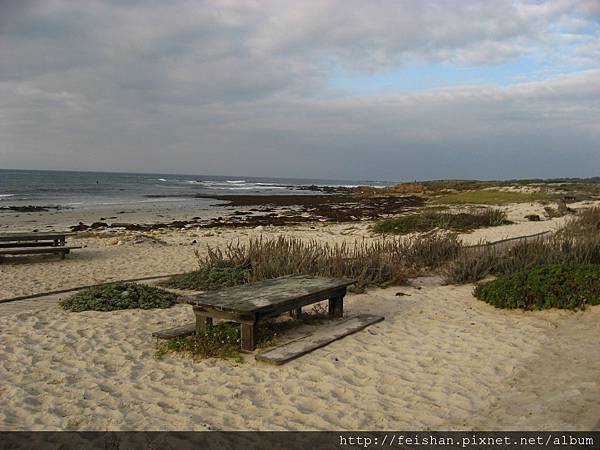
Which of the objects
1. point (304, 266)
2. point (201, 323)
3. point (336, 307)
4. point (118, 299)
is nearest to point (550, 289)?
point (336, 307)

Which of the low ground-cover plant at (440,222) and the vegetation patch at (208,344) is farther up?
the low ground-cover plant at (440,222)

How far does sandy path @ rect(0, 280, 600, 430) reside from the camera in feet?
12.6

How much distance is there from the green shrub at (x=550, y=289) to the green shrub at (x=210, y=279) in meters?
4.17

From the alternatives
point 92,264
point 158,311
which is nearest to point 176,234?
point 92,264

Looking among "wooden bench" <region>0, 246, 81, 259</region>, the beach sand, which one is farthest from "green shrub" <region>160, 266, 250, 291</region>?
"wooden bench" <region>0, 246, 81, 259</region>

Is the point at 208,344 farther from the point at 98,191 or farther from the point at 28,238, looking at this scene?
the point at 98,191

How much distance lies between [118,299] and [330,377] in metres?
4.16

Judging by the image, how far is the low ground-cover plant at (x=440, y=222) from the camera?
1791 cm

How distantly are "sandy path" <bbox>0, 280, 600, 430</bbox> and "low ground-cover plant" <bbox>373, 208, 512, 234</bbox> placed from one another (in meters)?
11.3

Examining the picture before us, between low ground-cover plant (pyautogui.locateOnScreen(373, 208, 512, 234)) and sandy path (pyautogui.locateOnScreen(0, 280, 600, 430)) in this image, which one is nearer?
sandy path (pyautogui.locateOnScreen(0, 280, 600, 430))

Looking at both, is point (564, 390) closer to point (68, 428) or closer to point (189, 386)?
point (189, 386)

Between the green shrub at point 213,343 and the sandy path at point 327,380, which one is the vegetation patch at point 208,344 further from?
the sandy path at point 327,380

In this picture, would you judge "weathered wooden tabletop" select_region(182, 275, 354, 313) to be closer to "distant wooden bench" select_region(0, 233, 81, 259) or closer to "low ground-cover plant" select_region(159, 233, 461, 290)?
"low ground-cover plant" select_region(159, 233, 461, 290)

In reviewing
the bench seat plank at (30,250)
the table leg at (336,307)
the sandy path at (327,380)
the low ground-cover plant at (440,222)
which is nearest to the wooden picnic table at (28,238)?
the bench seat plank at (30,250)
